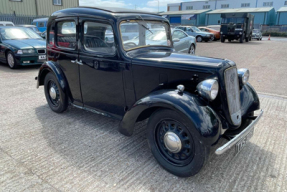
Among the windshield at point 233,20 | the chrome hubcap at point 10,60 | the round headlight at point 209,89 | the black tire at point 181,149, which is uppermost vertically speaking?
the windshield at point 233,20

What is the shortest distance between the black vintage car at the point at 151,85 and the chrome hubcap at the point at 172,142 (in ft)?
0.04

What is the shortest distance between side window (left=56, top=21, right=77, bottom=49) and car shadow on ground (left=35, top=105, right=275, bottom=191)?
53.5 inches

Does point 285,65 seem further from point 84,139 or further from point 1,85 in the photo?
point 1,85

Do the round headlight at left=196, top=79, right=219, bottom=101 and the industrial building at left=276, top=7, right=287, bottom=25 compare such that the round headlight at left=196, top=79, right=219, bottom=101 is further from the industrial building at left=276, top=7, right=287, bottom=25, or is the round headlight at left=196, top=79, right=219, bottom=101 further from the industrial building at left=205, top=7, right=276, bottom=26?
the industrial building at left=276, top=7, right=287, bottom=25

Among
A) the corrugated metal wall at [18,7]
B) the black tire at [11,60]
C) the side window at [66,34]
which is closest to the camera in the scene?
the side window at [66,34]

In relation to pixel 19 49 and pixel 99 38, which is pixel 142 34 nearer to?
pixel 99 38

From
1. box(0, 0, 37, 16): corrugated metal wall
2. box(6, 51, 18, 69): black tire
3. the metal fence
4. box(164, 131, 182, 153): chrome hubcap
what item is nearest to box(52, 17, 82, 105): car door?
box(164, 131, 182, 153): chrome hubcap

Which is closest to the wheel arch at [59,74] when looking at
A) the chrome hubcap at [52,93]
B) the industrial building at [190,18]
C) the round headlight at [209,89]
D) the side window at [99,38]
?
the chrome hubcap at [52,93]

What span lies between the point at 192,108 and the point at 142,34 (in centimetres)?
160

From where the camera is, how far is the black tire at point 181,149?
2.39 metres

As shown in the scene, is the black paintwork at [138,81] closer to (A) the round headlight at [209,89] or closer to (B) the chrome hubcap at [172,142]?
(A) the round headlight at [209,89]

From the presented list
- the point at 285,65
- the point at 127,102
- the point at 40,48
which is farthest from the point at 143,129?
the point at 285,65

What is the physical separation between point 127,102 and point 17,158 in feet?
5.24

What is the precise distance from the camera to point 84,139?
342 cm
